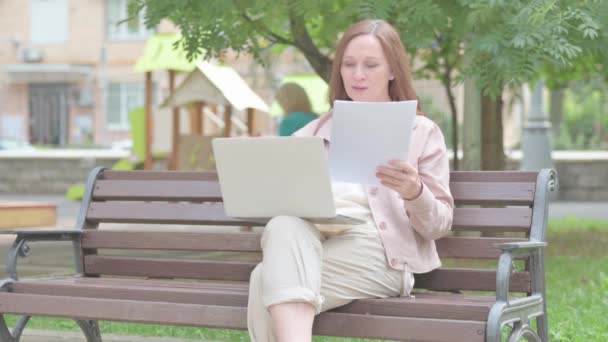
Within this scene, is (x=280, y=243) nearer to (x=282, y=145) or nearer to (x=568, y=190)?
(x=282, y=145)

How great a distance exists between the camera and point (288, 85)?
9570 mm

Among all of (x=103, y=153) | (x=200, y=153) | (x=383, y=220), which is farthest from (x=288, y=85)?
(x=103, y=153)

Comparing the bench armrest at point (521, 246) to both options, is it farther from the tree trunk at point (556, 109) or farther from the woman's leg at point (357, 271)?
the tree trunk at point (556, 109)

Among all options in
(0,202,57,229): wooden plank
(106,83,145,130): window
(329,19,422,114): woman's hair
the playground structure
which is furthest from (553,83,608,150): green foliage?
(329,19,422,114): woman's hair

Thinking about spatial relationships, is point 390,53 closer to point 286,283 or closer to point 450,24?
point 286,283

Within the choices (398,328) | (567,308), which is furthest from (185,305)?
(567,308)

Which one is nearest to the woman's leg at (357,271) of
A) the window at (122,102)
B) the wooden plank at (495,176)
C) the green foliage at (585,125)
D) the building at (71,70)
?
the wooden plank at (495,176)

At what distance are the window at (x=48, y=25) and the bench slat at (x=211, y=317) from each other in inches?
1380

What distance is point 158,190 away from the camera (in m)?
4.67

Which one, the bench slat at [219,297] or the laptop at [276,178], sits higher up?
the laptop at [276,178]

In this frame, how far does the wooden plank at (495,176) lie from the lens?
4.09m

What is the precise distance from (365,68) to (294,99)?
551 cm

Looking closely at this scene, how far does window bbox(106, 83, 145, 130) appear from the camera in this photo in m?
36.0

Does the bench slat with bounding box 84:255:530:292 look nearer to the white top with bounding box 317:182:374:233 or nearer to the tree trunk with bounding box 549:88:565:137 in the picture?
the white top with bounding box 317:182:374:233
